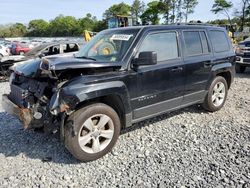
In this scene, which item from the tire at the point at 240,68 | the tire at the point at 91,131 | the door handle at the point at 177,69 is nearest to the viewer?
the tire at the point at 91,131

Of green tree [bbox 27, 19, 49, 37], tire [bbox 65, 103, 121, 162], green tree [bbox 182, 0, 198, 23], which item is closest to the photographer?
tire [bbox 65, 103, 121, 162]

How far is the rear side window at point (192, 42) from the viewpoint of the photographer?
4.95m

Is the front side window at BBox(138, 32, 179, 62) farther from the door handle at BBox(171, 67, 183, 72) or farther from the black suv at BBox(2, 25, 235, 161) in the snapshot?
the door handle at BBox(171, 67, 183, 72)

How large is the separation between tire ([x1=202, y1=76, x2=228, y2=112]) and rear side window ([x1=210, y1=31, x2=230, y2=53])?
0.61 m

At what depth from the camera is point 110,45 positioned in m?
4.57

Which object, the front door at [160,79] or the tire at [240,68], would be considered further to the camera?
the tire at [240,68]

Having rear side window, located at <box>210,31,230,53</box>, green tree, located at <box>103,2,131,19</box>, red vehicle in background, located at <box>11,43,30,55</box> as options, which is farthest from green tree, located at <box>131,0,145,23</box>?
rear side window, located at <box>210,31,230,53</box>

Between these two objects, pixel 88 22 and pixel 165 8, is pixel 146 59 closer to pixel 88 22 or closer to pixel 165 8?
pixel 165 8

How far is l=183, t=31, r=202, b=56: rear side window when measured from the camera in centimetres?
495

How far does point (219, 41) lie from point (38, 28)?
91200 millimetres

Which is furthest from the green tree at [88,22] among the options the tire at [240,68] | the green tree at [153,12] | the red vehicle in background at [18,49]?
the tire at [240,68]

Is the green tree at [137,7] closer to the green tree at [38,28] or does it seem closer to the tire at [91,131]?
the green tree at [38,28]

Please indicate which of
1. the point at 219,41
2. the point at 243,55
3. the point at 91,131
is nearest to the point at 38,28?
the point at 243,55

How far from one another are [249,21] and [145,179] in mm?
53968
